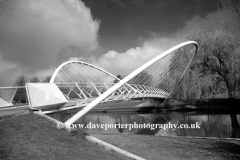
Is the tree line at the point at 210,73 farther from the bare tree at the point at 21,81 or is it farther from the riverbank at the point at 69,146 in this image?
the bare tree at the point at 21,81

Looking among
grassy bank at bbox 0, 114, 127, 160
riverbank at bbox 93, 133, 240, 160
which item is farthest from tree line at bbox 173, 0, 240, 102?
grassy bank at bbox 0, 114, 127, 160

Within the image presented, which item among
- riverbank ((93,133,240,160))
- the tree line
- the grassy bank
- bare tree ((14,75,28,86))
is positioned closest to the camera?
the grassy bank

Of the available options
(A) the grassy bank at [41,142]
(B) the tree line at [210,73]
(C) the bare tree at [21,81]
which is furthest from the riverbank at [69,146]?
(C) the bare tree at [21,81]

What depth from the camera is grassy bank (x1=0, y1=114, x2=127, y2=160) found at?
177 inches

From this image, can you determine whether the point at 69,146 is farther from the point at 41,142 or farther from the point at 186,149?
the point at 186,149

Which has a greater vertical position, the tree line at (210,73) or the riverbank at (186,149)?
the tree line at (210,73)

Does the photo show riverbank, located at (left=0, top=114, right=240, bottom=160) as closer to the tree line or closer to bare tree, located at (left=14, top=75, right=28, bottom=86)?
the tree line

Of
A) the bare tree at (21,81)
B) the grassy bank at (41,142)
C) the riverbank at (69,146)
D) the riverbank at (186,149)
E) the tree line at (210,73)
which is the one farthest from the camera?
the bare tree at (21,81)

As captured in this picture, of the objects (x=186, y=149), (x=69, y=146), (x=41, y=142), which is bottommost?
(x=186, y=149)

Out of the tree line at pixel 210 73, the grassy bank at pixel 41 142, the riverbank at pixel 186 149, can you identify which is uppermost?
the tree line at pixel 210 73

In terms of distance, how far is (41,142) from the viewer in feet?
17.5

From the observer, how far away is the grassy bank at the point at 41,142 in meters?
4.49

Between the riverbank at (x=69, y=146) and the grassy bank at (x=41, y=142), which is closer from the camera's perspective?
the grassy bank at (x=41, y=142)

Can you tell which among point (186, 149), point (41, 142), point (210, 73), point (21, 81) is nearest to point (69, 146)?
point (41, 142)
